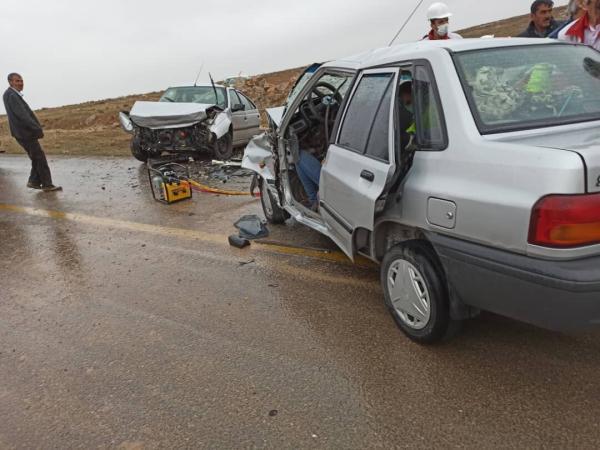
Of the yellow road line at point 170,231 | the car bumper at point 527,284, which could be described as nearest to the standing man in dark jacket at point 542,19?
the yellow road line at point 170,231

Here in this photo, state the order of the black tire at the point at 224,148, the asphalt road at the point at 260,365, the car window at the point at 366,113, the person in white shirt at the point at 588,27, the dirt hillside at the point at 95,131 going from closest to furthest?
the asphalt road at the point at 260,365
the car window at the point at 366,113
the person in white shirt at the point at 588,27
the black tire at the point at 224,148
the dirt hillside at the point at 95,131

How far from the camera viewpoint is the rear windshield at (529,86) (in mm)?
2447

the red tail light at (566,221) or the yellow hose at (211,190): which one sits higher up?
the red tail light at (566,221)

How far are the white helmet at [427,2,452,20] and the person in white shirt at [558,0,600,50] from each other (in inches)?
46.0

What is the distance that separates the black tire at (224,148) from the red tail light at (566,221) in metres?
8.29

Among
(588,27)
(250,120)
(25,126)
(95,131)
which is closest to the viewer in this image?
A: (588,27)

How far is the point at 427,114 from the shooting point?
8.76ft

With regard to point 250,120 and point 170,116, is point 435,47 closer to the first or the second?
point 170,116

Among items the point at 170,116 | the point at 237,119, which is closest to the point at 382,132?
the point at 170,116

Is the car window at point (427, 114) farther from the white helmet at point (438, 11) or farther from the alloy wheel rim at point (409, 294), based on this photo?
the white helmet at point (438, 11)

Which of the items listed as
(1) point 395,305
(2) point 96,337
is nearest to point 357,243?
(1) point 395,305

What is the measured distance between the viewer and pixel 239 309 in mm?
3545

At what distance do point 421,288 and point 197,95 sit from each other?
8834 mm

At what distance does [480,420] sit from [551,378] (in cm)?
52
